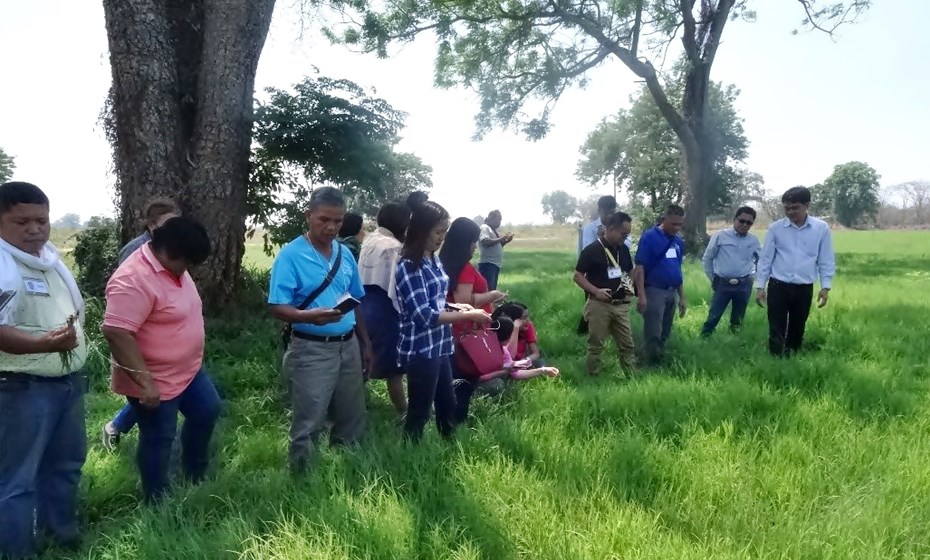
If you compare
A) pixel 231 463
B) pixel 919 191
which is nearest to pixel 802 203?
pixel 231 463

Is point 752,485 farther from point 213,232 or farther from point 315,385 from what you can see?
point 213,232

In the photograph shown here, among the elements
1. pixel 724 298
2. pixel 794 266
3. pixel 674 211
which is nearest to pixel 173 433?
pixel 674 211

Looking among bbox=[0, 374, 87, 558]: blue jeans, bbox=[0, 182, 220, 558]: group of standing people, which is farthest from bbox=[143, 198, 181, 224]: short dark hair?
bbox=[0, 374, 87, 558]: blue jeans

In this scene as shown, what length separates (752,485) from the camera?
296 centimetres

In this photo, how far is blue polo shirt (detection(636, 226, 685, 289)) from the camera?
232 inches

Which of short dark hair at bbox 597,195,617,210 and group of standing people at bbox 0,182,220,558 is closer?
group of standing people at bbox 0,182,220,558

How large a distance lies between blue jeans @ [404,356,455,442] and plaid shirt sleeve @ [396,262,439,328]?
25 cm

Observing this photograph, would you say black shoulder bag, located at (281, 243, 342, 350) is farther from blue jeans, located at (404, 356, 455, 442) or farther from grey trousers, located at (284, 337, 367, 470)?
blue jeans, located at (404, 356, 455, 442)

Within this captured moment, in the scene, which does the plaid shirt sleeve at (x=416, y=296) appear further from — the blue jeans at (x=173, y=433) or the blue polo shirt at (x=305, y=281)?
the blue jeans at (x=173, y=433)

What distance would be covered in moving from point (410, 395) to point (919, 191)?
112 meters

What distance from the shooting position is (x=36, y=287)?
2.62 meters

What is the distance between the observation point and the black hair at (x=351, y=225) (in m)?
5.48

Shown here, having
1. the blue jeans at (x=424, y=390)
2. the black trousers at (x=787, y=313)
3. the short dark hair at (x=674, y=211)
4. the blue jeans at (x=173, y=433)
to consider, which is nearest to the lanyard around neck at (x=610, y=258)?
the short dark hair at (x=674, y=211)

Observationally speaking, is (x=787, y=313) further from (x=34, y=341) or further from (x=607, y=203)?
(x=34, y=341)
